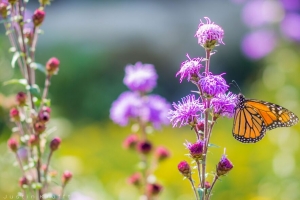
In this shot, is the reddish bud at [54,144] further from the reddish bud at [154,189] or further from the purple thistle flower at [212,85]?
the purple thistle flower at [212,85]

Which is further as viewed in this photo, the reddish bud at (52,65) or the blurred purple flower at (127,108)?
the blurred purple flower at (127,108)

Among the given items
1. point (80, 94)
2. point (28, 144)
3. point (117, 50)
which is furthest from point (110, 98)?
point (28, 144)

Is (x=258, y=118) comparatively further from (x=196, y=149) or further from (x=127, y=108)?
(x=127, y=108)

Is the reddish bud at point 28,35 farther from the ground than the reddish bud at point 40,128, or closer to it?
farther from the ground

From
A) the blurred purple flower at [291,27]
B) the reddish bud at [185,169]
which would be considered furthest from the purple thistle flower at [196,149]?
the blurred purple flower at [291,27]

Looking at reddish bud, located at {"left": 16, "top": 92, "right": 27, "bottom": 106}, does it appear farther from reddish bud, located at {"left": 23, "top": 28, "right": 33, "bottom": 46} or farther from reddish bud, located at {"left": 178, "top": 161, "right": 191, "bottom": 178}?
reddish bud, located at {"left": 178, "top": 161, "right": 191, "bottom": 178}

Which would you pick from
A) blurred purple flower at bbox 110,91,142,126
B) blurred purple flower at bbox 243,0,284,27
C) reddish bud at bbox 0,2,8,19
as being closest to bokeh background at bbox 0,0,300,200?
blurred purple flower at bbox 243,0,284,27

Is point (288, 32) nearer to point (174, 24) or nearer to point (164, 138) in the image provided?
point (164, 138)
